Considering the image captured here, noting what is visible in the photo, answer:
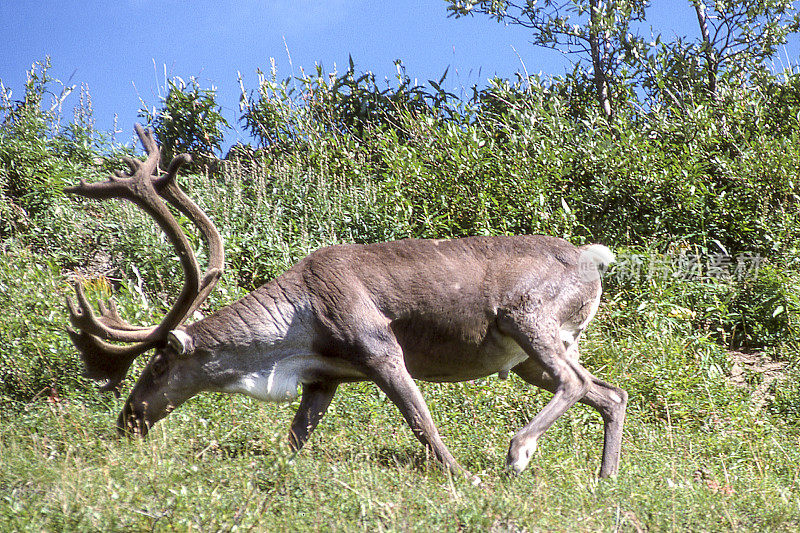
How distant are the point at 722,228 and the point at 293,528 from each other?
7.11m

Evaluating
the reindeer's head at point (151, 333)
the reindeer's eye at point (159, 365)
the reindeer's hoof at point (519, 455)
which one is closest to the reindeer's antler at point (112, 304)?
the reindeer's head at point (151, 333)

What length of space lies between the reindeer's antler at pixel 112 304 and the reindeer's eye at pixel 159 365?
5.6 inches

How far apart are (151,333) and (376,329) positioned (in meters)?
1.56

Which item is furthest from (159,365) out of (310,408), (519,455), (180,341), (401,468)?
(519,455)

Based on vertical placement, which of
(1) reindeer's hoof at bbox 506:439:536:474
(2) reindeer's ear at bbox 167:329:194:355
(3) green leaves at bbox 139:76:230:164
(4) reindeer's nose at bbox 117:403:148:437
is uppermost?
(3) green leaves at bbox 139:76:230:164

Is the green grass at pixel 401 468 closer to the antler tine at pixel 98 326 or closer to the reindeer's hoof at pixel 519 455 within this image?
the reindeer's hoof at pixel 519 455

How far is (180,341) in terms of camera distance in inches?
214

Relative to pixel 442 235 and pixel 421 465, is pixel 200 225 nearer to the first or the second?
pixel 421 465

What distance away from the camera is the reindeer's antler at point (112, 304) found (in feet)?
18.5

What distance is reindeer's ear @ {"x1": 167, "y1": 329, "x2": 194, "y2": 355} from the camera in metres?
5.44

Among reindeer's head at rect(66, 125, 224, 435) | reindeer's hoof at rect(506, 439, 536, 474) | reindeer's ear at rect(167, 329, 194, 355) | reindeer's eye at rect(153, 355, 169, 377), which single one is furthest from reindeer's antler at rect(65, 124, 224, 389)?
reindeer's hoof at rect(506, 439, 536, 474)

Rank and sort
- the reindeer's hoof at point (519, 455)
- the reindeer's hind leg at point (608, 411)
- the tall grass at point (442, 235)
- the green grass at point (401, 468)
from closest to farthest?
1. the green grass at point (401, 468)
2. the tall grass at point (442, 235)
3. the reindeer's hoof at point (519, 455)
4. the reindeer's hind leg at point (608, 411)

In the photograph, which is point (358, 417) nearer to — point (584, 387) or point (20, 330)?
point (584, 387)

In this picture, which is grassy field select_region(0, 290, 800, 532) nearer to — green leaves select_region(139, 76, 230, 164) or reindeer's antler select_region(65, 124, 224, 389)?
reindeer's antler select_region(65, 124, 224, 389)
